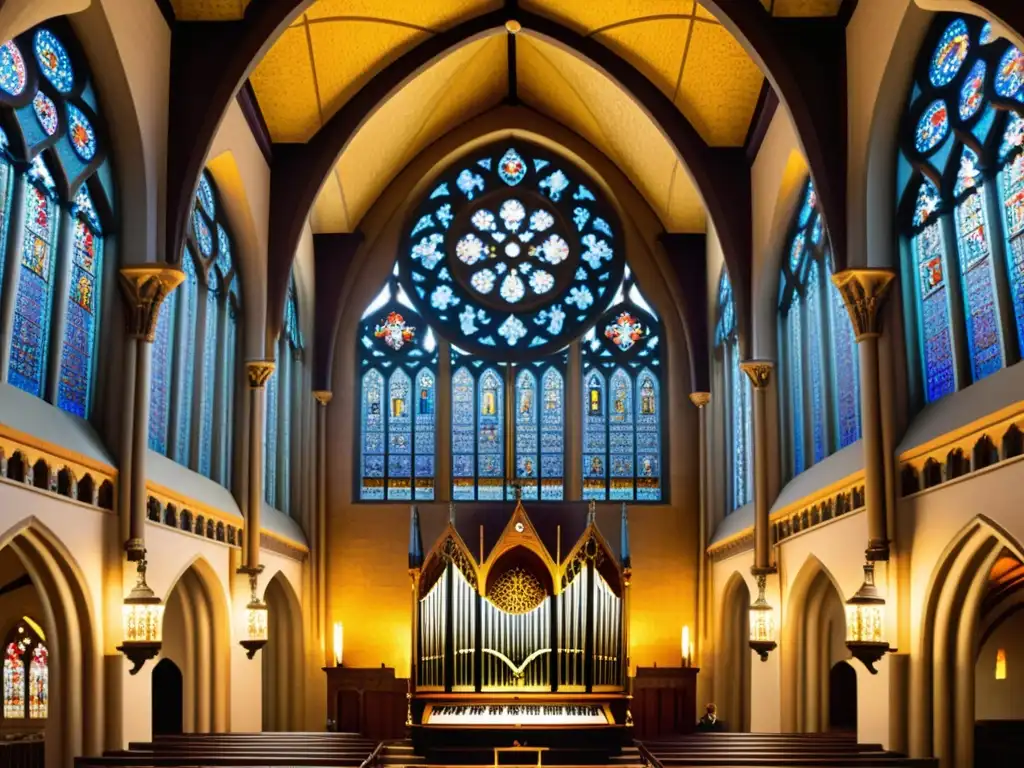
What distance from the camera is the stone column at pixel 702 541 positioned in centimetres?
2520

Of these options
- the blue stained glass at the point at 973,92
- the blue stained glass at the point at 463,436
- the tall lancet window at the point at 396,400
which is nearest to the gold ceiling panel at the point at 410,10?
the tall lancet window at the point at 396,400

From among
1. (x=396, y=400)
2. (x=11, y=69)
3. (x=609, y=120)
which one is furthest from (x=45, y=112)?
(x=396, y=400)

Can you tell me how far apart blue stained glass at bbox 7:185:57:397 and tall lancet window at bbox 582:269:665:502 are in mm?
13972

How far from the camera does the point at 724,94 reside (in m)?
20.9

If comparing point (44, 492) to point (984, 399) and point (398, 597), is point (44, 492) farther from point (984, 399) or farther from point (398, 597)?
point (398, 597)

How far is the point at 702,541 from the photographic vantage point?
2539cm

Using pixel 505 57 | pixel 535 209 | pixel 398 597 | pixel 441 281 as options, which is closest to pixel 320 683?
pixel 398 597

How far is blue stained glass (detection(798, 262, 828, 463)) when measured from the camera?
1894 centimetres

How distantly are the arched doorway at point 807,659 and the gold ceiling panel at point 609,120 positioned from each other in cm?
837

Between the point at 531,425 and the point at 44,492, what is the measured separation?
567 inches

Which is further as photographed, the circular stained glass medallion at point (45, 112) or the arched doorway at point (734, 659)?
the arched doorway at point (734, 659)

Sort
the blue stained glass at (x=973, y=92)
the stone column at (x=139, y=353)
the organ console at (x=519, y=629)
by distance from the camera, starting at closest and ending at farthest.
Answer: the blue stained glass at (x=973, y=92) → the stone column at (x=139, y=353) → the organ console at (x=519, y=629)

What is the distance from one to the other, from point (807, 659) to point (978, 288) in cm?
750

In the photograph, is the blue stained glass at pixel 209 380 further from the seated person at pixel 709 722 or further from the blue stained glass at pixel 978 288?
the blue stained glass at pixel 978 288
